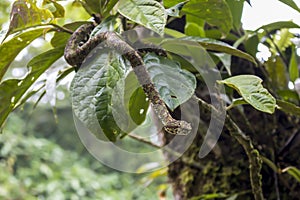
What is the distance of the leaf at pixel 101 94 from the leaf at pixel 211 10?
0.15 metres

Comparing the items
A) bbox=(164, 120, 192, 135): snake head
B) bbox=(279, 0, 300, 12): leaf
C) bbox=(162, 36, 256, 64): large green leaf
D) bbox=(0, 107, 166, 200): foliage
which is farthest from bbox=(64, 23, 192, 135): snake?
bbox=(0, 107, 166, 200): foliage

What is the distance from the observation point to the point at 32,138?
290cm

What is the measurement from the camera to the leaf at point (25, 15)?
0.46 metres

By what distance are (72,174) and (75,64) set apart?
233cm

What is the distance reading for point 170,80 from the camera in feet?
1.37

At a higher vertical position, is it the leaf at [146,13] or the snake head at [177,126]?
the leaf at [146,13]

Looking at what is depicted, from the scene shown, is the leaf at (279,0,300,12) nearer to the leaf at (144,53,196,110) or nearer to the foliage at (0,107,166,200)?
the leaf at (144,53,196,110)

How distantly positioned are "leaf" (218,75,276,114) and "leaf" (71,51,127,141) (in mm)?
124

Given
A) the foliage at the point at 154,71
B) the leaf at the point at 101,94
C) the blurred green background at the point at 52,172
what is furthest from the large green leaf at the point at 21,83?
the blurred green background at the point at 52,172

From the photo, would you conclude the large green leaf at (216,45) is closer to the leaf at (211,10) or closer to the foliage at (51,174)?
the leaf at (211,10)

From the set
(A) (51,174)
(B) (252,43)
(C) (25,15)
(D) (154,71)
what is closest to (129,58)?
(D) (154,71)

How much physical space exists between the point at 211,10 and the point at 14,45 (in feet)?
0.80

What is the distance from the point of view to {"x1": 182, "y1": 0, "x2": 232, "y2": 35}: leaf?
0.52m

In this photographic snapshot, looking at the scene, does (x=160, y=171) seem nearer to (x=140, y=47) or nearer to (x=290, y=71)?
(x=290, y=71)
